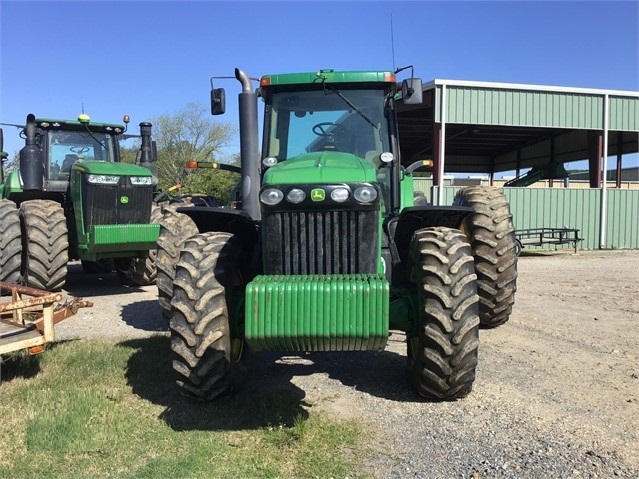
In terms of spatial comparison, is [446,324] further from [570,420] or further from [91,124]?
[91,124]

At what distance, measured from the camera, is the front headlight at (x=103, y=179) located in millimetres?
8664

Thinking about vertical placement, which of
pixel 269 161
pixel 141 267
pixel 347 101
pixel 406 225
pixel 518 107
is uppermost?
pixel 518 107

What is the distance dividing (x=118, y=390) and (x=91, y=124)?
6621 mm

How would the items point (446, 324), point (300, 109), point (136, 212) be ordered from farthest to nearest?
point (136, 212)
point (300, 109)
point (446, 324)

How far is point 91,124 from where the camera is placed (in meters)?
9.91

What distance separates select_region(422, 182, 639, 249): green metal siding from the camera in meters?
18.4

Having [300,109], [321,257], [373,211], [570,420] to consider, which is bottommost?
[570,420]

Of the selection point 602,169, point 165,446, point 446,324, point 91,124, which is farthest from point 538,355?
point 602,169

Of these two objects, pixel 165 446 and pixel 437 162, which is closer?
pixel 165 446

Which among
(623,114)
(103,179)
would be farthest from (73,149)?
(623,114)

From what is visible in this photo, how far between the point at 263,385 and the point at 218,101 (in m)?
2.55

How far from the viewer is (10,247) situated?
7852 millimetres

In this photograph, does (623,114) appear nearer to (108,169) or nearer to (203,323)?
(108,169)

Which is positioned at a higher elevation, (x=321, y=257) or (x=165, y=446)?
(x=321, y=257)
